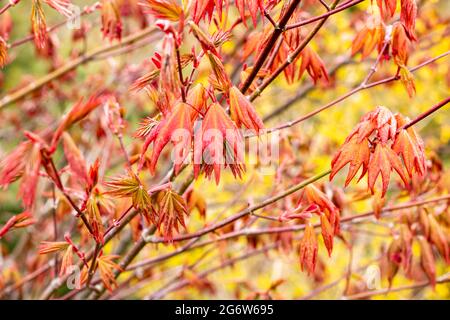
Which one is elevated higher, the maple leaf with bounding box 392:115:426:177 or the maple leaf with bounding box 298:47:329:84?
the maple leaf with bounding box 298:47:329:84

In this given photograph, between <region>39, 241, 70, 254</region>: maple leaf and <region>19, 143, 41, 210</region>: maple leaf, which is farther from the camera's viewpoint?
<region>39, 241, 70, 254</region>: maple leaf

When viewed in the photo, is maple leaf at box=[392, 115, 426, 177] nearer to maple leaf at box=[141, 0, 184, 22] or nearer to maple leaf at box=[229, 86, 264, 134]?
maple leaf at box=[229, 86, 264, 134]

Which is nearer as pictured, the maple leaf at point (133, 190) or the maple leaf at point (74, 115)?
the maple leaf at point (74, 115)

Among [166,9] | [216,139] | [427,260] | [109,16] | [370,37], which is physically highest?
[109,16]

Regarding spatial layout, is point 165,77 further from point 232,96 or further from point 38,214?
point 38,214

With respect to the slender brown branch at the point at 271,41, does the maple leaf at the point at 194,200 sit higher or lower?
lower

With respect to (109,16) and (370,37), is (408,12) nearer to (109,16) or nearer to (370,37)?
(370,37)

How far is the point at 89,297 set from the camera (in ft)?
6.13

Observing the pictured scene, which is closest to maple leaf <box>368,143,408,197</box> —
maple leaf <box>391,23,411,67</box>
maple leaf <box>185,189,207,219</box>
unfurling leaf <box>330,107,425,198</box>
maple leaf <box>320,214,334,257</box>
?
unfurling leaf <box>330,107,425,198</box>

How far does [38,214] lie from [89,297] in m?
1.29

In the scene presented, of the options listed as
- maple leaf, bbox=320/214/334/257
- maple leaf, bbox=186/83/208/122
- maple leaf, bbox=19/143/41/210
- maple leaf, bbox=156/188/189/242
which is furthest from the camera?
maple leaf, bbox=320/214/334/257

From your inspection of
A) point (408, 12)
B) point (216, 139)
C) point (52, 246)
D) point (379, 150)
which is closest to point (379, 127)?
point (379, 150)

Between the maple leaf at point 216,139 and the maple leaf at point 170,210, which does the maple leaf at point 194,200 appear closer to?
the maple leaf at point 170,210

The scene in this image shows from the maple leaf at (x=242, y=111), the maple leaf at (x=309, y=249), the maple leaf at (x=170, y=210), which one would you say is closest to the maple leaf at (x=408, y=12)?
the maple leaf at (x=242, y=111)
